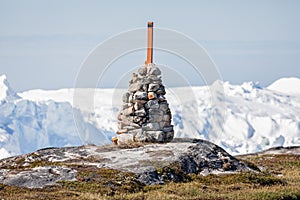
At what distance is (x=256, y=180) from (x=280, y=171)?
7.20 m

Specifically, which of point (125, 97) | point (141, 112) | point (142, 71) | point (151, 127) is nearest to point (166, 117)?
point (151, 127)

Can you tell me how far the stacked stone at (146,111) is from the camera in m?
40.7

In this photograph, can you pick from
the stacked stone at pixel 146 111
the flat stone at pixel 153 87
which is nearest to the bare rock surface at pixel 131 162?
the stacked stone at pixel 146 111

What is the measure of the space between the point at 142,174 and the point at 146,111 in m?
7.21

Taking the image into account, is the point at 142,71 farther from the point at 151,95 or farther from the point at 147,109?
the point at 147,109

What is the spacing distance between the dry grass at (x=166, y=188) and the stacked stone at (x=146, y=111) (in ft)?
18.6

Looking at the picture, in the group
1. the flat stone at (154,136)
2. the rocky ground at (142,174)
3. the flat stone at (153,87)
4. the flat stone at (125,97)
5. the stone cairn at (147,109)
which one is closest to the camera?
the rocky ground at (142,174)

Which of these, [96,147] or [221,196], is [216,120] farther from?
[221,196]

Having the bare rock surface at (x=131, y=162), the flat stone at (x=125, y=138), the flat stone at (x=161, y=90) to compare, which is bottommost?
the bare rock surface at (x=131, y=162)

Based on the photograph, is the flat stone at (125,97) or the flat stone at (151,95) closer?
the flat stone at (151,95)

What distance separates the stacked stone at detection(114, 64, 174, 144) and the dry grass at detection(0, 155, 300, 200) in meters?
5.66

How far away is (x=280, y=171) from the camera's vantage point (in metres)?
41.9

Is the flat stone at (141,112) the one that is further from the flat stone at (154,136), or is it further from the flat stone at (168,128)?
the flat stone at (168,128)

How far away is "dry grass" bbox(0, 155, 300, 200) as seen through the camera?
29.5 meters
